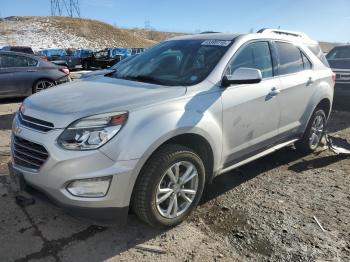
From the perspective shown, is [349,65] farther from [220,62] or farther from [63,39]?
[63,39]

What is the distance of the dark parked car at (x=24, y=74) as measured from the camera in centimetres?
981

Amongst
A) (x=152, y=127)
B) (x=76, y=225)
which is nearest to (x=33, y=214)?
(x=76, y=225)

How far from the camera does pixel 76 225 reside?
3568mm

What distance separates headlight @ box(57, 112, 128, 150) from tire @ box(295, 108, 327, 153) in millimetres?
3316

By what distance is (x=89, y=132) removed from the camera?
117 inches

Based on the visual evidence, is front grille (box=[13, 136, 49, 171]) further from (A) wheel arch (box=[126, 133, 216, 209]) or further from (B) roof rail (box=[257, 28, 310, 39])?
(B) roof rail (box=[257, 28, 310, 39])

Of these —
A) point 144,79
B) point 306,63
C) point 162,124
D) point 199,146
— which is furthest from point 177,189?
point 306,63

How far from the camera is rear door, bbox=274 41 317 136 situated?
462 cm

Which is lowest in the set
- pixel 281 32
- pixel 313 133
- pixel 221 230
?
pixel 221 230

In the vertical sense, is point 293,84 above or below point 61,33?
below

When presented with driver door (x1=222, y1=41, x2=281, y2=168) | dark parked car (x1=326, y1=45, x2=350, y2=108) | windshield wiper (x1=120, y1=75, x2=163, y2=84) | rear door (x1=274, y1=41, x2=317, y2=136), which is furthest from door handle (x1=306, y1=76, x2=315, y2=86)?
dark parked car (x1=326, y1=45, x2=350, y2=108)

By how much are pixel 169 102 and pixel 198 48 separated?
46.2 inches

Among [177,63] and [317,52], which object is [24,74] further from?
[317,52]

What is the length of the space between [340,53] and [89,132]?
31.6 feet
